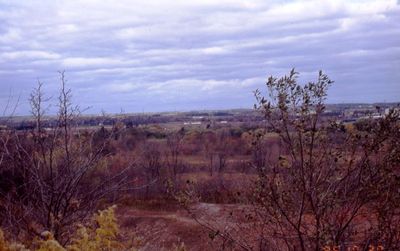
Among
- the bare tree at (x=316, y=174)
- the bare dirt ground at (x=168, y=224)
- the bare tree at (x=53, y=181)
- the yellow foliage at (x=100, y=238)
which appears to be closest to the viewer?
the yellow foliage at (x=100, y=238)

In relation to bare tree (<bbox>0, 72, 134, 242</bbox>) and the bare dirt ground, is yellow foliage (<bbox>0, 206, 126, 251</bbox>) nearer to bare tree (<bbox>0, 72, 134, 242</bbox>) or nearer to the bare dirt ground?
bare tree (<bbox>0, 72, 134, 242</bbox>)

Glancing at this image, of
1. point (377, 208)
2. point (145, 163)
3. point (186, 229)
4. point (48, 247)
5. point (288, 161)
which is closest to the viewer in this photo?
point (48, 247)

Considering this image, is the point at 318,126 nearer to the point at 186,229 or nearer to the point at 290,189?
the point at 290,189

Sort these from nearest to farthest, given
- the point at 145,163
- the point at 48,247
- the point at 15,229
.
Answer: the point at 48,247 < the point at 15,229 < the point at 145,163

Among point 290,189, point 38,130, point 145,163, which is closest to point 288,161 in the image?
point 290,189

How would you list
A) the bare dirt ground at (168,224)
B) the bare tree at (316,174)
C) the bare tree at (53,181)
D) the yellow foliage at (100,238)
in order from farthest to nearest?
the bare dirt ground at (168,224) → the bare tree at (53,181) → the bare tree at (316,174) → the yellow foliage at (100,238)

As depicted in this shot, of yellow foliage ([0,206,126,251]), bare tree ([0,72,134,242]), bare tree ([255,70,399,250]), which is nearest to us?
yellow foliage ([0,206,126,251])

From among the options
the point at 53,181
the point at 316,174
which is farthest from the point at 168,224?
the point at 316,174

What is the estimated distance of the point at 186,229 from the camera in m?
32.4

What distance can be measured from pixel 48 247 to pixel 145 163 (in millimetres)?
42435

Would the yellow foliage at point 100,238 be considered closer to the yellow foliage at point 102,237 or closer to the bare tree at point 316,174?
the yellow foliage at point 102,237

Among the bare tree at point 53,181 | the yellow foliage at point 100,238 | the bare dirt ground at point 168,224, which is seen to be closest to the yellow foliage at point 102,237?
the yellow foliage at point 100,238

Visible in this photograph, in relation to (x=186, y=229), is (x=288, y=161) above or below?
above

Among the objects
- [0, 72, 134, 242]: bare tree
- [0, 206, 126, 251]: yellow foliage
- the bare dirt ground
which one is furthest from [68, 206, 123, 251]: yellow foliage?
the bare dirt ground
